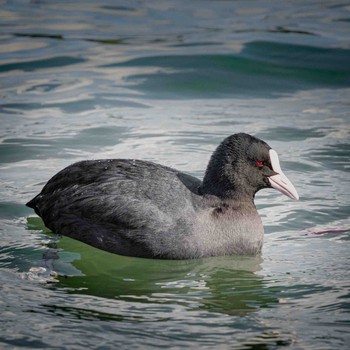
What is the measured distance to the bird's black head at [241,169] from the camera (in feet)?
24.4

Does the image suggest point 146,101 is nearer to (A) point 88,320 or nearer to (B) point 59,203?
(B) point 59,203

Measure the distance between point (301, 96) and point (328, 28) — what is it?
3127 mm

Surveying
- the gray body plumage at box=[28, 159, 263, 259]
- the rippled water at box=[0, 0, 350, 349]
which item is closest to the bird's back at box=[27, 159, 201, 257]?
the gray body plumage at box=[28, 159, 263, 259]

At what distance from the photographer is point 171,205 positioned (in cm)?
724

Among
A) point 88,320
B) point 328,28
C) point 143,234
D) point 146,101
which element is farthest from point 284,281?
point 328,28

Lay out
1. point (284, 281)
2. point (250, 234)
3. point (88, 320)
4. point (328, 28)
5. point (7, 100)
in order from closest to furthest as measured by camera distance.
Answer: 1. point (88, 320)
2. point (284, 281)
3. point (250, 234)
4. point (7, 100)
5. point (328, 28)

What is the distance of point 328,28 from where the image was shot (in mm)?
15000

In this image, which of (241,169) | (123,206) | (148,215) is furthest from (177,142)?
(148,215)

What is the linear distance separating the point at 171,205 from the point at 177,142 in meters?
3.22

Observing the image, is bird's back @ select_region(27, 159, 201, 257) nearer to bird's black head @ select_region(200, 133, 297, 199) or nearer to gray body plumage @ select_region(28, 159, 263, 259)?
gray body plumage @ select_region(28, 159, 263, 259)

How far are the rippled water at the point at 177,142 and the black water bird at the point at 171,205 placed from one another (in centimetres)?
14

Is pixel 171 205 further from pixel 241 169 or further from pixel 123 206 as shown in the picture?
pixel 241 169

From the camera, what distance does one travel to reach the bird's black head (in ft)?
24.4

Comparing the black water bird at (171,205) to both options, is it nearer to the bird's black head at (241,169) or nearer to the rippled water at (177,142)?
the bird's black head at (241,169)
